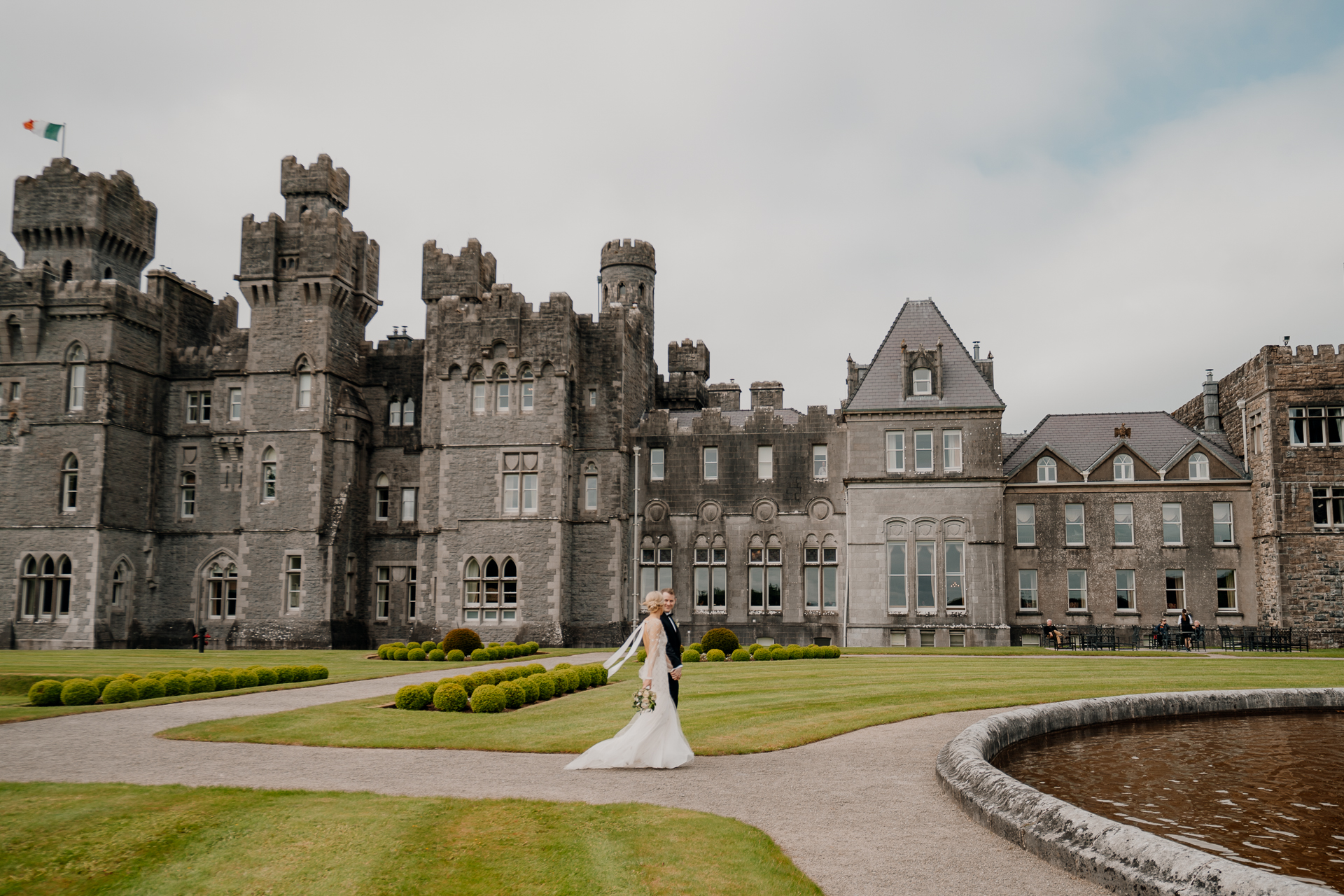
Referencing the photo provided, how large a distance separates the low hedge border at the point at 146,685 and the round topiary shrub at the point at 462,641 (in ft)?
33.1

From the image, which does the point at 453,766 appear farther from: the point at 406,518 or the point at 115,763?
the point at 406,518

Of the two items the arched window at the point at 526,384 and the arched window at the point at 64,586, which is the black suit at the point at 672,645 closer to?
the arched window at the point at 526,384

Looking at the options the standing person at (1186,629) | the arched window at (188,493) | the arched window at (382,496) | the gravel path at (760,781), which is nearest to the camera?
the gravel path at (760,781)

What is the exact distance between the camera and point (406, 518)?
47.8 m

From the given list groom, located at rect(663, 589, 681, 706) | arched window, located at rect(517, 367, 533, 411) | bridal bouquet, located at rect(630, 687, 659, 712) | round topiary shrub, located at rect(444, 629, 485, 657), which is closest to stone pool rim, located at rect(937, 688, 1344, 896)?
groom, located at rect(663, 589, 681, 706)

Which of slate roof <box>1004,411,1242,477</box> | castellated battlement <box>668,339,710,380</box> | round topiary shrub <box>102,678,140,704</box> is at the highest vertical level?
castellated battlement <box>668,339,710,380</box>

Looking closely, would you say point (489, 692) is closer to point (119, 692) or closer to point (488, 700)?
point (488, 700)

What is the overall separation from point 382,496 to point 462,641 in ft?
51.8

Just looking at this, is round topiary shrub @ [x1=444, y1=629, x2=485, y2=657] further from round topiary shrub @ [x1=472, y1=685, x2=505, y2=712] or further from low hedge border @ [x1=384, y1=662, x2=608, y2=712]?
round topiary shrub @ [x1=472, y1=685, x2=505, y2=712]

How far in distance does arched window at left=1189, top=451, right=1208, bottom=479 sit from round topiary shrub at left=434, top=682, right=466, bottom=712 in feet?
118

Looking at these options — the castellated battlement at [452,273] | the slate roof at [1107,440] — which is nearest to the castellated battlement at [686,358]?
the castellated battlement at [452,273]

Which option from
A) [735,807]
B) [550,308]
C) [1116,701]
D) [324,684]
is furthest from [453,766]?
[550,308]

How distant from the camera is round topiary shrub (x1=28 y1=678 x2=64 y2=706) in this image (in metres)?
19.8

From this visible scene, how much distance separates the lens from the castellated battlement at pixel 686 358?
2098 inches
